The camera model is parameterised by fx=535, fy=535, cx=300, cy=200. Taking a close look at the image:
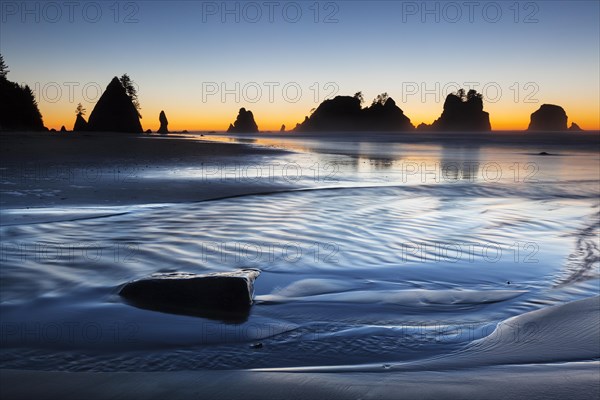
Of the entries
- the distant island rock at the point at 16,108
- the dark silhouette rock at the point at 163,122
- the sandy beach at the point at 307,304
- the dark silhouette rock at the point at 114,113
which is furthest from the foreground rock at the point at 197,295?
the dark silhouette rock at the point at 163,122

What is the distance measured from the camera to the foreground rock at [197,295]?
4078 mm

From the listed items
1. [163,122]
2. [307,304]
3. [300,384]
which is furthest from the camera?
[163,122]

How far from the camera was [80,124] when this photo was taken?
96.4 m

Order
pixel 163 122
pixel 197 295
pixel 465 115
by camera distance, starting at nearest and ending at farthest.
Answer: pixel 197 295 → pixel 163 122 → pixel 465 115

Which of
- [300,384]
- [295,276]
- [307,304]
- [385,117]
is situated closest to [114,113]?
[295,276]

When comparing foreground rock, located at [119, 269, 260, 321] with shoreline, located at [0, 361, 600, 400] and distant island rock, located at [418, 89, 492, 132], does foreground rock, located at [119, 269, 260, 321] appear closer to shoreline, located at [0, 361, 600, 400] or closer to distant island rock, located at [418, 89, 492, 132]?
shoreline, located at [0, 361, 600, 400]

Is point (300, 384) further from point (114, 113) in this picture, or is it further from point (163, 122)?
point (163, 122)

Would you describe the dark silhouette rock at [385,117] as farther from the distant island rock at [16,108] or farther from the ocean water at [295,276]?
the ocean water at [295,276]

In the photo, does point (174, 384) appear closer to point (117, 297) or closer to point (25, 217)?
point (117, 297)

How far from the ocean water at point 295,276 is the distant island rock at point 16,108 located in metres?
65.3

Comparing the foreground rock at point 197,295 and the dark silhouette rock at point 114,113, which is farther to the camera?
the dark silhouette rock at point 114,113

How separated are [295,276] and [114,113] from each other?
95.0 metres

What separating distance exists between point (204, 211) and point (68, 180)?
18.7 ft

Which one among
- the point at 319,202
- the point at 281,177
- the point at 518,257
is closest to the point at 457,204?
the point at 319,202
